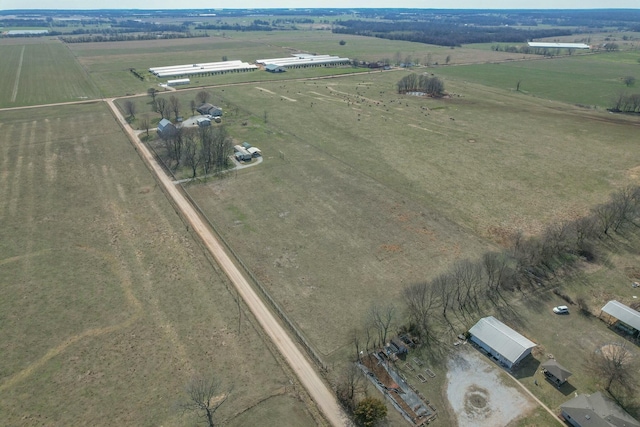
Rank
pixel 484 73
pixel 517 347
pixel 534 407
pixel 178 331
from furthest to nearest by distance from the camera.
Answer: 1. pixel 484 73
2. pixel 178 331
3. pixel 517 347
4. pixel 534 407

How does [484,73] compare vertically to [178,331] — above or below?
above

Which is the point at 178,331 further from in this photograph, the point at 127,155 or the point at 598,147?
the point at 598,147

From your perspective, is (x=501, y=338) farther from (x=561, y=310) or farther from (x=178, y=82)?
(x=178, y=82)

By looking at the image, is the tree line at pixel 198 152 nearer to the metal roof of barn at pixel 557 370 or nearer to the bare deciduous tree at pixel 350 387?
the bare deciduous tree at pixel 350 387

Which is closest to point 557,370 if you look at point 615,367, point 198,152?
point 615,367

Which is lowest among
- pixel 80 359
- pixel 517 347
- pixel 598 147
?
pixel 80 359

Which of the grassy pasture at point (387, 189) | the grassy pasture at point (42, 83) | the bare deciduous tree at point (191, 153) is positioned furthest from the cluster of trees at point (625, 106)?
the grassy pasture at point (42, 83)

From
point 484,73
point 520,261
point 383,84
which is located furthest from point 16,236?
point 484,73

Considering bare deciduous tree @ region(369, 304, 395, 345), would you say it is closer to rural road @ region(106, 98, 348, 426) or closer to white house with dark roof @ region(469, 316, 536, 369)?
rural road @ region(106, 98, 348, 426)
